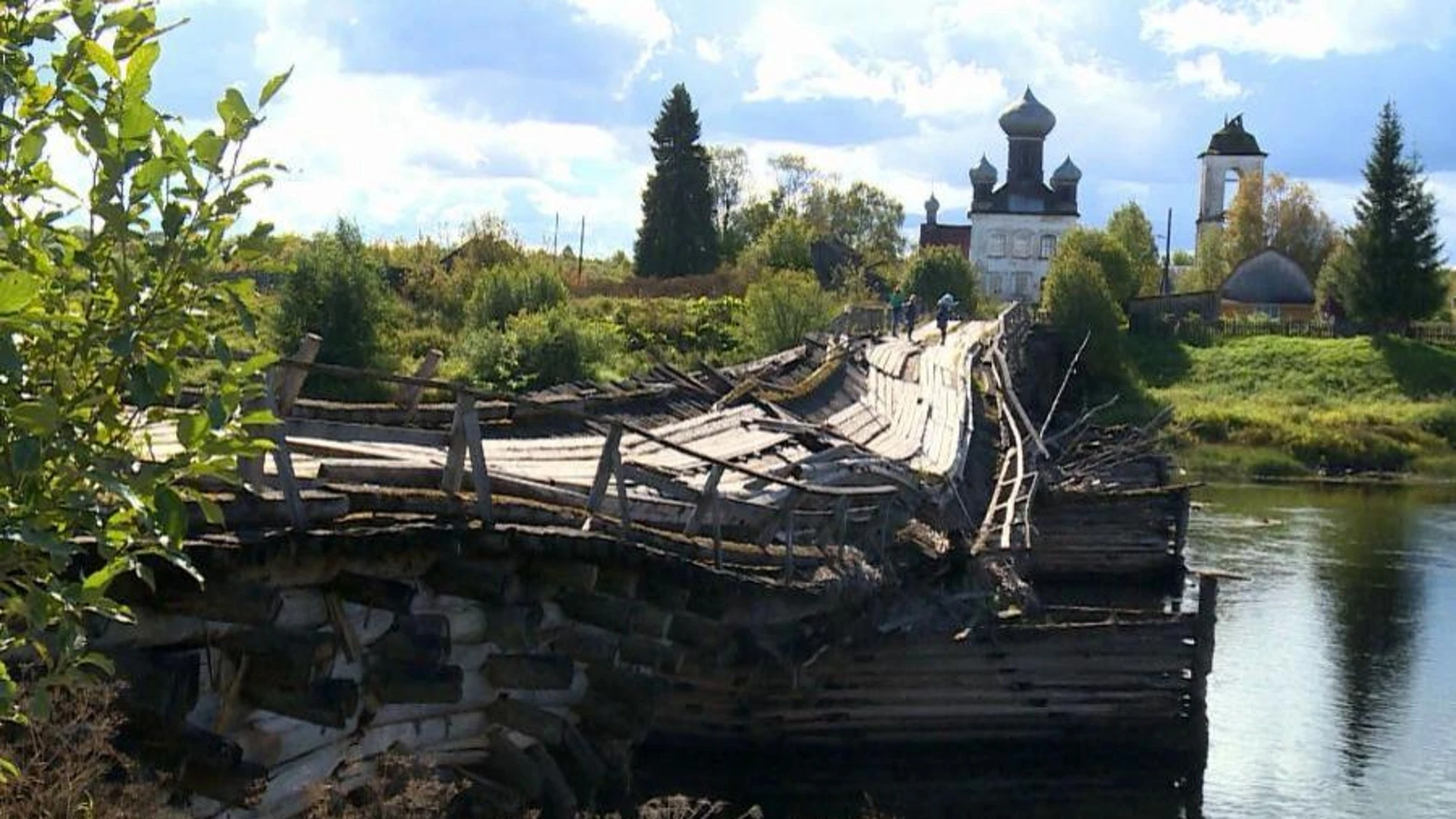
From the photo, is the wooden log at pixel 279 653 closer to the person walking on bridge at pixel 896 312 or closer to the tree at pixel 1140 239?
the person walking on bridge at pixel 896 312

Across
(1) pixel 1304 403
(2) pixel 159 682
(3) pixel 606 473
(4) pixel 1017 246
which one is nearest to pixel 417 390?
(3) pixel 606 473

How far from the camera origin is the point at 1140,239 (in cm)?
10906

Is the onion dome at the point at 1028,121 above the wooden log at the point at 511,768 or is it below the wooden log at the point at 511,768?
above

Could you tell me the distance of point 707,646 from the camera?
1280 cm

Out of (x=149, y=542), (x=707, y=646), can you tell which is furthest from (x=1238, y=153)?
(x=149, y=542)

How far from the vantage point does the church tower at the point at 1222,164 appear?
119125 millimetres

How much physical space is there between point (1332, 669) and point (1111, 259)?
57.5 m

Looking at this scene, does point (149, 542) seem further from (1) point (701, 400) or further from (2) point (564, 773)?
(1) point (701, 400)

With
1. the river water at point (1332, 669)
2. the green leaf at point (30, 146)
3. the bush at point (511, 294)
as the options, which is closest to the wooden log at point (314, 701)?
the green leaf at point (30, 146)

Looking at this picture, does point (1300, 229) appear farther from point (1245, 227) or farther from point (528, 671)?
point (528, 671)

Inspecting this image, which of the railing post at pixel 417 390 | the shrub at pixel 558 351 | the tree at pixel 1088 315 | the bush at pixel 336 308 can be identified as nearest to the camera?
the railing post at pixel 417 390

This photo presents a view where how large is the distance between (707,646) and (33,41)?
8990 mm

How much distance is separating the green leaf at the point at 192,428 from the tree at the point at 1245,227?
108 m

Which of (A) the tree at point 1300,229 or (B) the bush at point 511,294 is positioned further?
(A) the tree at point 1300,229
